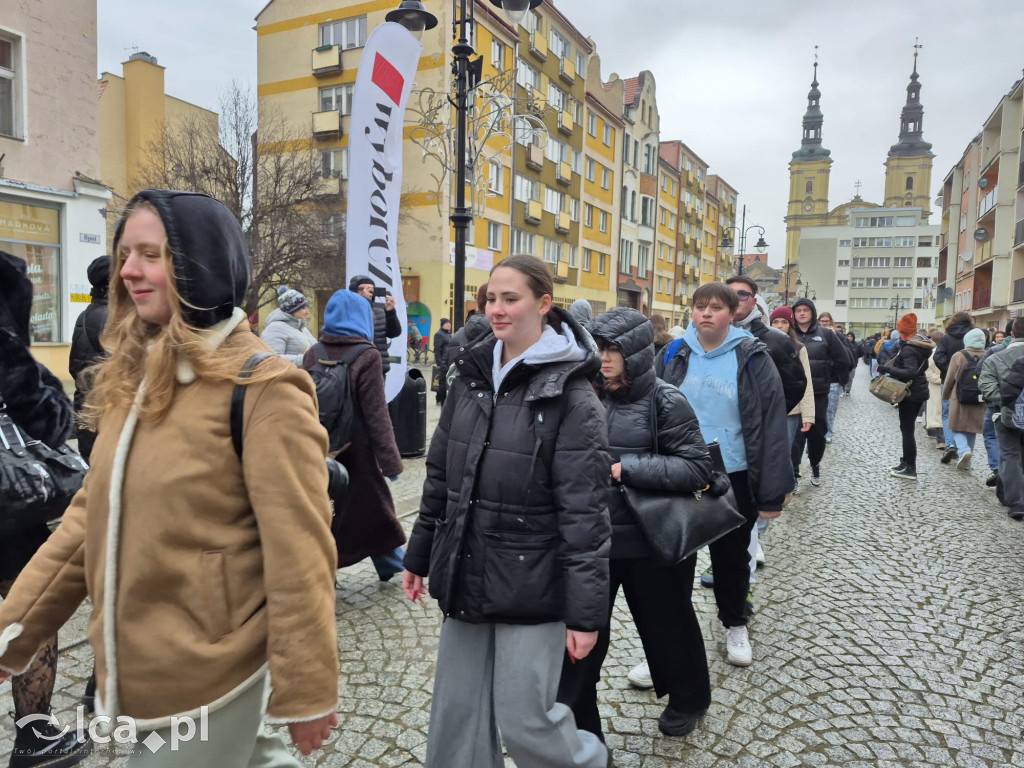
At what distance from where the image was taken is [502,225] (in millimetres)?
32000

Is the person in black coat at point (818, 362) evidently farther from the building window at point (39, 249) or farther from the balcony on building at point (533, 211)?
the balcony on building at point (533, 211)

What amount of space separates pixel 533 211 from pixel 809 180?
315 ft

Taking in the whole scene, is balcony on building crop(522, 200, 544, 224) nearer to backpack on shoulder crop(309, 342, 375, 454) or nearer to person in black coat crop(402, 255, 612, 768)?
backpack on shoulder crop(309, 342, 375, 454)

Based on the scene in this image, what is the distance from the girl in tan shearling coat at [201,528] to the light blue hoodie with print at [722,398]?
2629 mm

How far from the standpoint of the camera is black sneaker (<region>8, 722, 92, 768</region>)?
266 cm

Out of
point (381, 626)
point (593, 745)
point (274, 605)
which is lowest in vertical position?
point (381, 626)

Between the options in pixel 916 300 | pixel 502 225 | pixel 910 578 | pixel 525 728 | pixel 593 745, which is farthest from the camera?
pixel 916 300

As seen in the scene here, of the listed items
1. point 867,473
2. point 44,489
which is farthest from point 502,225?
point 44,489

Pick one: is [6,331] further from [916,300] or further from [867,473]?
[916,300]

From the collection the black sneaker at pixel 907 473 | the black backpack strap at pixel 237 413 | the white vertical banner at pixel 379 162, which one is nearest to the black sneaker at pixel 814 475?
the black sneaker at pixel 907 473

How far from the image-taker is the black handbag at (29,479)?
256 cm

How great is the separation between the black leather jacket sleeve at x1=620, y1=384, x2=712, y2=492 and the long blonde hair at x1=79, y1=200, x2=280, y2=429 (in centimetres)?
155

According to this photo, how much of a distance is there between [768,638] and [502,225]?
1150 inches

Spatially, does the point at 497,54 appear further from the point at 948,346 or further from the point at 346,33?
the point at 948,346
